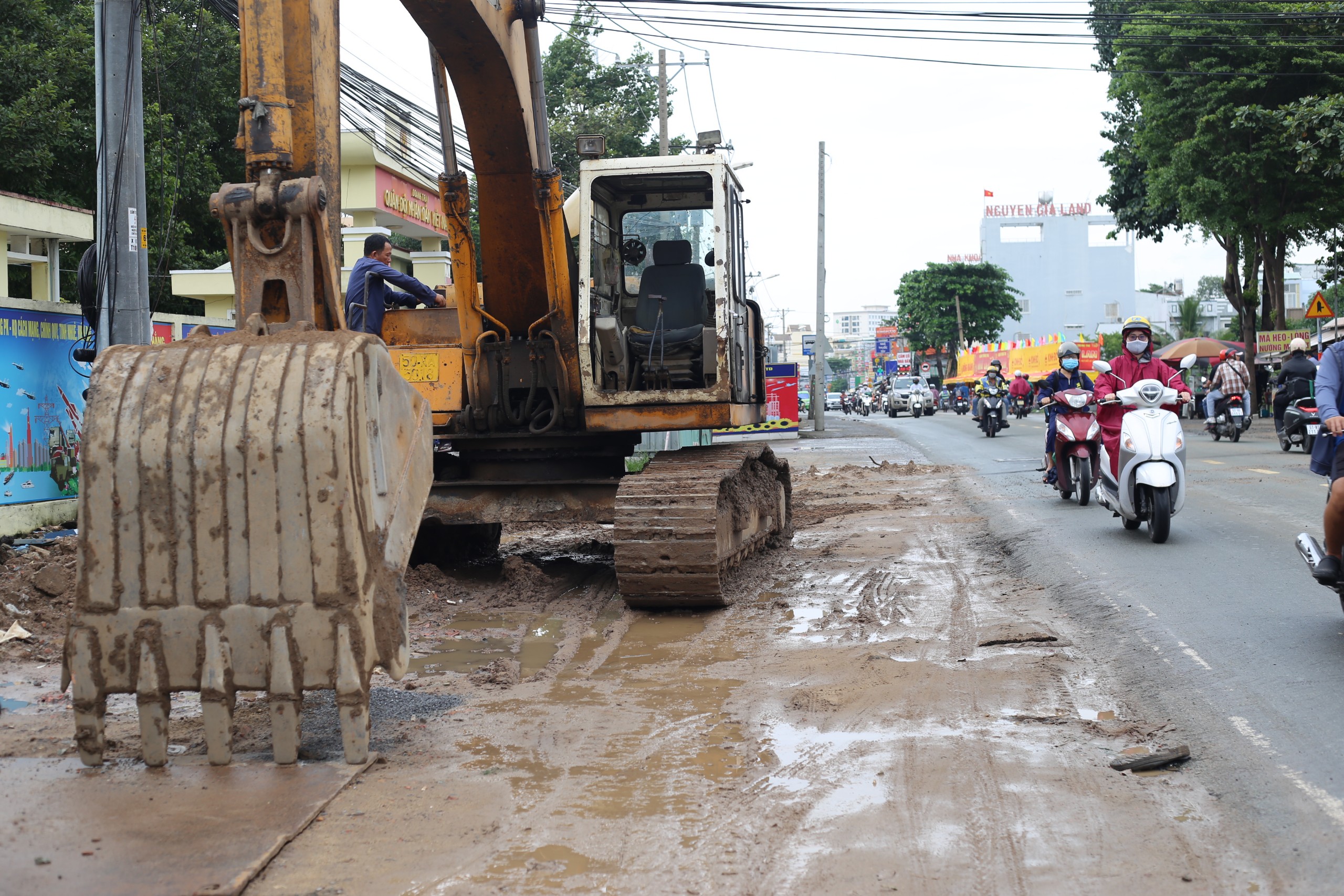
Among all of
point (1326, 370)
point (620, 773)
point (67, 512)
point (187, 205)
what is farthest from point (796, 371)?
point (620, 773)

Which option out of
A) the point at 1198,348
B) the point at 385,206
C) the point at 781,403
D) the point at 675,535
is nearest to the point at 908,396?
the point at 1198,348

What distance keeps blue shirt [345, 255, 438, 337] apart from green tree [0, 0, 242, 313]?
9650 mm

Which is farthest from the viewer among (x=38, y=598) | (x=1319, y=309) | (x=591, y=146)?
(x=1319, y=309)

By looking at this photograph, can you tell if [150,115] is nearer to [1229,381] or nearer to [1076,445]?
[1076,445]

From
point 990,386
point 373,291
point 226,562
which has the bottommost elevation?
point 226,562

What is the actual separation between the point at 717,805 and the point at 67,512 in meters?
8.83

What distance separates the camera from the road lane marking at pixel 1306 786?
3.90 m

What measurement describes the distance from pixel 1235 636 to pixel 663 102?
2692 cm

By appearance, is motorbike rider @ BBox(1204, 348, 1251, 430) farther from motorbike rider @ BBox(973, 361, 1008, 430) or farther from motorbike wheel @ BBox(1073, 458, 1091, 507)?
motorbike wheel @ BBox(1073, 458, 1091, 507)

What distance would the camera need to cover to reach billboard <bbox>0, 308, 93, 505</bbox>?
409 inches

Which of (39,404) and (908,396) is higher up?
(39,404)

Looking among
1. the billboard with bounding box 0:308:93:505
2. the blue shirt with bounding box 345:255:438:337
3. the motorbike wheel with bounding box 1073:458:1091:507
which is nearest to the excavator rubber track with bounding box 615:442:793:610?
the blue shirt with bounding box 345:255:438:337

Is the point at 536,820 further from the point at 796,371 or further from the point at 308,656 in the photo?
the point at 796,371

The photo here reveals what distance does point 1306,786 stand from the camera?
13.6 ft
